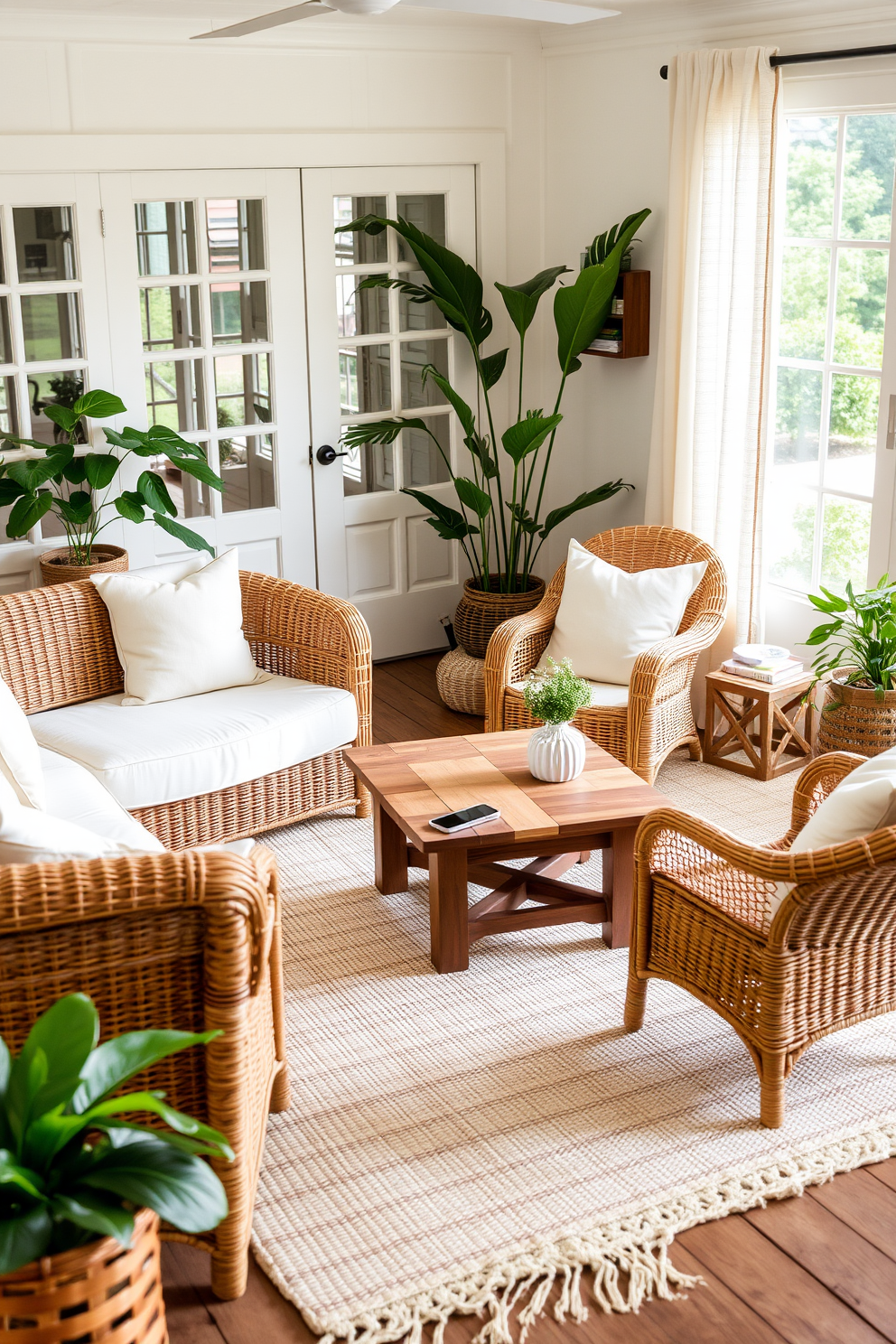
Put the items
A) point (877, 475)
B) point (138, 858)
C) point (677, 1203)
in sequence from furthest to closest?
point (877, 475) < point (677, 1203) < point (138, 858)

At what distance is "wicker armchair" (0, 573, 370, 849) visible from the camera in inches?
145

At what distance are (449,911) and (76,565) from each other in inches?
78.2

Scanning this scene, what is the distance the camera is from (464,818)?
312cm

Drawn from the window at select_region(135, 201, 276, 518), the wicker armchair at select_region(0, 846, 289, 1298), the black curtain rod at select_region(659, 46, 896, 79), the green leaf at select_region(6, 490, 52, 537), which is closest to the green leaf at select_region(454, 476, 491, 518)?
the window at select_region(135, 201, 276, 518)

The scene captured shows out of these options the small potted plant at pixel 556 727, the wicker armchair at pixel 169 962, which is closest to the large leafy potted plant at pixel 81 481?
the small potted plant at pixel 556 727

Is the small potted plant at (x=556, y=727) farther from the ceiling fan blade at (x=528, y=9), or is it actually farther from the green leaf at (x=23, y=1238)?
the green leaf at (x=23, y=1238)

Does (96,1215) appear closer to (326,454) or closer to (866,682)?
(866,682)

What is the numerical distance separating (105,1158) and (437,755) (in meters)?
1.90

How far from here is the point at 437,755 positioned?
356cm

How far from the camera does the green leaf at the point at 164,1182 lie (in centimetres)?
169

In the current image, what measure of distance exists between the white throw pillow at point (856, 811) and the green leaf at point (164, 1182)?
4.37ft

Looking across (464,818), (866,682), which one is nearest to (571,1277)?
(464,818)

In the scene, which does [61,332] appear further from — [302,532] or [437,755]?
[437,755]

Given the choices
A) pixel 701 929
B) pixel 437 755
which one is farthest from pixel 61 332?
pixel 701 929
